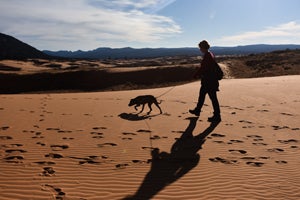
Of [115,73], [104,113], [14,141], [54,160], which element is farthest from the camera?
[115,73]

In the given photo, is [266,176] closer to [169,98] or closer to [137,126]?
[137,126]

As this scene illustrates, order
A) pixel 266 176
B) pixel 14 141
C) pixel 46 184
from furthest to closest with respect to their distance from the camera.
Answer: pixel 14 141 → pixel 266 176 → pixel 46 184

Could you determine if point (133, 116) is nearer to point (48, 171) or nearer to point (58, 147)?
point (58, 147)

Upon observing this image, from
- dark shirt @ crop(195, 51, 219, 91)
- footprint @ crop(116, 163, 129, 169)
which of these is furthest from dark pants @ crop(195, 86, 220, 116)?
footprint @ crop(116, 163, 129, 169)

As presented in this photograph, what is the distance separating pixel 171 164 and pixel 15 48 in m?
105

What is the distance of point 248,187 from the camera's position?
17.5 feet

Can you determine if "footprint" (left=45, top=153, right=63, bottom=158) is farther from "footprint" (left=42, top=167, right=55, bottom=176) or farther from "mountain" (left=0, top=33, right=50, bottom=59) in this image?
"mountain" (left=0, top=33, right=50, bottom=59)

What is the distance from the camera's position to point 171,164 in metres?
6.26

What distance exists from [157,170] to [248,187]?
146cm

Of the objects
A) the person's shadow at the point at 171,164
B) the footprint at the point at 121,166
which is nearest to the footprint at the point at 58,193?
the person's shadow at the point at 171,164

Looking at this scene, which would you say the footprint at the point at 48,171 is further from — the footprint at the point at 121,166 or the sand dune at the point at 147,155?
the footprint at the point at 121,166

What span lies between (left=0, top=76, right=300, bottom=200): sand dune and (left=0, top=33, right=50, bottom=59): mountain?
95086 millimetres

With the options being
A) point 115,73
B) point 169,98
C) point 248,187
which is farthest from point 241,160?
point 115,73

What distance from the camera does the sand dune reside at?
5.17 m
